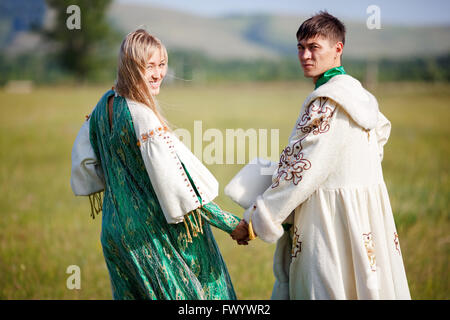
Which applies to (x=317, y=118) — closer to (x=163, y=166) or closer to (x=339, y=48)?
(x=339, y=48)

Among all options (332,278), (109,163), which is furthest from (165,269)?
(332,278)

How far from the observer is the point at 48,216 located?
19.5 feet

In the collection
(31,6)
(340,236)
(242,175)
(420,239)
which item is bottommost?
(420,239)

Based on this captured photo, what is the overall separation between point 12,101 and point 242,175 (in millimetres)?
21447

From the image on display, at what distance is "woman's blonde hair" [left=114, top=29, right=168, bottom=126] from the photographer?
2312 mm

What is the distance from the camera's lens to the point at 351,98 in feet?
7.27

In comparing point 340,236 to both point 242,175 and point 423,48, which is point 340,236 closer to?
point 242,175

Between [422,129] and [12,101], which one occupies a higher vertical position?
[12,101]

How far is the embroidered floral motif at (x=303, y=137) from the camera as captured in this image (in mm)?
2229

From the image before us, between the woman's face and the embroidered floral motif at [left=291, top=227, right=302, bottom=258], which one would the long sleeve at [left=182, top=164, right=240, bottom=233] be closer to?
the embroidered floral motif at [left=291, top=227, right=302, bottom=258]

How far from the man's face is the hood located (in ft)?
0.40

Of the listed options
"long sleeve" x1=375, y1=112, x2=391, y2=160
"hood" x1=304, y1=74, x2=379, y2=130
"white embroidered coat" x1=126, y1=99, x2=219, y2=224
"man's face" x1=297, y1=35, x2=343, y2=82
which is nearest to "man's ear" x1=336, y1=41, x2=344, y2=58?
"man's face" x1=297, y1=35, x2=343, y2=82

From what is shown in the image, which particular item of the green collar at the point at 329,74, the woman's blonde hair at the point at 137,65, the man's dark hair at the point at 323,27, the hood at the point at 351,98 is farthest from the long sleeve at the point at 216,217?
the man's dark hair at the point at 323,27

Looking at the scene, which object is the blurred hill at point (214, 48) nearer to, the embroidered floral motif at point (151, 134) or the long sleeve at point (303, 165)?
the long sleeve at point (303, 165)
